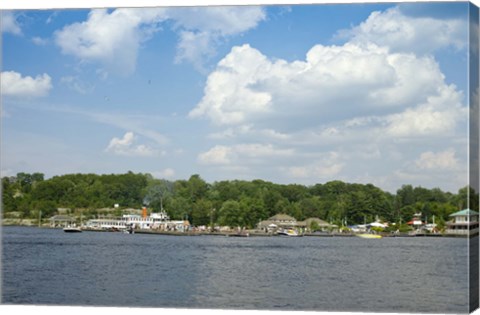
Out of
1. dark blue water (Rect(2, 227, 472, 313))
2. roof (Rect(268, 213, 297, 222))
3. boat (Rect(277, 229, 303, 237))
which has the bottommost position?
dark blue water (Rect(2, 227, 472, 313))

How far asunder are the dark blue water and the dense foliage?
880mm

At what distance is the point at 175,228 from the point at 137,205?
2.22m

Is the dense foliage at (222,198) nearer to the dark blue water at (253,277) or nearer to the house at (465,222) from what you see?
the house at (465,222)

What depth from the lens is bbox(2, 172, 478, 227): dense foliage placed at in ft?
64.3

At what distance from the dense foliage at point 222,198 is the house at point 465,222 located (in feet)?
1.03

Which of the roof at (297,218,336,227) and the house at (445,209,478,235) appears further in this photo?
the roof at (297,218,336,227)

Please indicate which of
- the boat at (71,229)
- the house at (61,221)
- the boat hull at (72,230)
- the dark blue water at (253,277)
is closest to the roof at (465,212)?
the dark blue water at (253,277)

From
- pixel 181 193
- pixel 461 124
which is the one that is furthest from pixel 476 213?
pixel 181 193

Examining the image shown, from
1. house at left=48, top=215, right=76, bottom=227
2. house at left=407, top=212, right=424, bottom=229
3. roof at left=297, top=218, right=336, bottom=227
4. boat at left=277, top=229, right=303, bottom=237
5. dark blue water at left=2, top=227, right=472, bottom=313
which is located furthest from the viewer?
house at left=48, top=215, right=76, bottom=227

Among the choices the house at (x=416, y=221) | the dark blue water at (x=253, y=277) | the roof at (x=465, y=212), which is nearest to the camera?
the roof at (x=465, y=212)

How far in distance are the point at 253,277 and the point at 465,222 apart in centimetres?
573

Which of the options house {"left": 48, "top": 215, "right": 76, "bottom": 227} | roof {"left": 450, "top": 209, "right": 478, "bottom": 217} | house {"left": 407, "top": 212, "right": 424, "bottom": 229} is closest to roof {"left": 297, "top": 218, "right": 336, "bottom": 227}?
house {"left": 407, "top": 212, "right": 424, "bottom": 229}

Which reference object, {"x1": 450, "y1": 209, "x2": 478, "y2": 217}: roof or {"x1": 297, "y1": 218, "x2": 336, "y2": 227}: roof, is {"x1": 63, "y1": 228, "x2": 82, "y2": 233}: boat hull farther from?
{"x1": 450, "y1": 209, "x2": 478, "y2": 217}: roof

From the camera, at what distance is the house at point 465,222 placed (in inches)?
564
